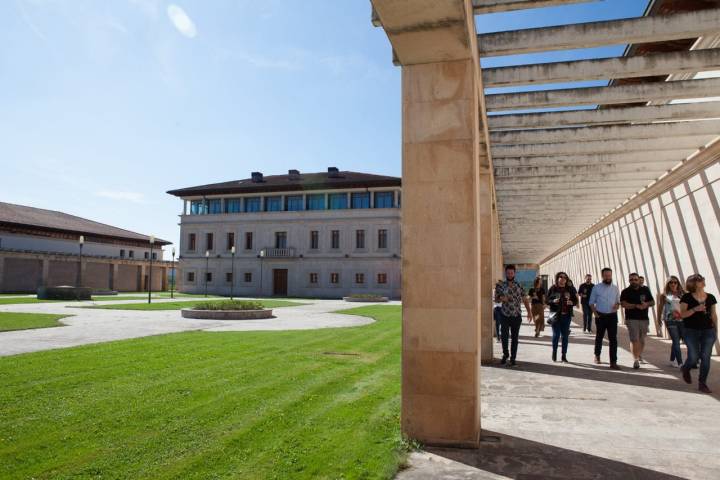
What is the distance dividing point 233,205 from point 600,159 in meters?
48.9

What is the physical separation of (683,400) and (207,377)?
6988 millimetres

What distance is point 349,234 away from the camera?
49688 millimetres

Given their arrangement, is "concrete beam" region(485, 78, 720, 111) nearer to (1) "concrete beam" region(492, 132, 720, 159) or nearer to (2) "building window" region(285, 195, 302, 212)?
Answer: (1) "concrete beam" region(492, 132, 720, 159)

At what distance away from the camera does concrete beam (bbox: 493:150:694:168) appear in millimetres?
11109

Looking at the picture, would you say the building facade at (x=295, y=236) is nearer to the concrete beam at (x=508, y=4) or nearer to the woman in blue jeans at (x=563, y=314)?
the woman in blue jeans at (x=563, y=314)

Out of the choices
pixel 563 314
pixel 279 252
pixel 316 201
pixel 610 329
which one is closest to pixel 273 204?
pixel 316 201

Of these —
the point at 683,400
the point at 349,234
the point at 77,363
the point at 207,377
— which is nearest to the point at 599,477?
the point at 683,400

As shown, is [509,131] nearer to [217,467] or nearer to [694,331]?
[694,331]

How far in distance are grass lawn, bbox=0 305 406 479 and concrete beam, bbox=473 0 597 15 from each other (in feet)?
16.2

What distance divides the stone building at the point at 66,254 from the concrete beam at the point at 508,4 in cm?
4868

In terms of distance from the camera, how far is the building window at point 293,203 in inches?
2088

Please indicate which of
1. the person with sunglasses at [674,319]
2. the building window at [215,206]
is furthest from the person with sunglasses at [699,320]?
the building window at [215,206]

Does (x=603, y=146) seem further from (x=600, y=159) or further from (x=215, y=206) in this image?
(x=215, y=206)

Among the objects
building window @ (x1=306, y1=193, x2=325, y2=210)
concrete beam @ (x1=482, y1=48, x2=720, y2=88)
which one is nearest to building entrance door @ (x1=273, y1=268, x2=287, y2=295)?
building window @ (x1=306, y1=193, x2=325, y2=210)
